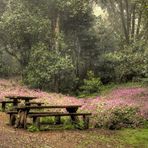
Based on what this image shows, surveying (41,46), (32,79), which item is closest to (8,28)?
(41,46)

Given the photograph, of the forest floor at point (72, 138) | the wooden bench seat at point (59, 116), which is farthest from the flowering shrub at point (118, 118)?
the wooden bench seat at point (59, 116)

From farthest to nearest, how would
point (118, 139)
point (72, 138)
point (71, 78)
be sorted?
1. point (71, 78)
2. point (118, 139)
3. point (72, 138)

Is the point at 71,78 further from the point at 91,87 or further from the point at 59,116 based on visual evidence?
the point at 59,116

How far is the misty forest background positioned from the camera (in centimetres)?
3750

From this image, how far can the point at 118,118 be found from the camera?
2056 centimetres

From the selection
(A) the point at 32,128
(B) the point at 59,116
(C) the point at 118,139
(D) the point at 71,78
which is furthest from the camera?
(D) the point at 71,78

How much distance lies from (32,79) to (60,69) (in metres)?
2.81

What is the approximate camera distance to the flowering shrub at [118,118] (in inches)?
780

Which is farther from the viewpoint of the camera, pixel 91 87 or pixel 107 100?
pixel 91 87

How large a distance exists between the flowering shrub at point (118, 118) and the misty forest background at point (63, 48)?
1267 centimetres

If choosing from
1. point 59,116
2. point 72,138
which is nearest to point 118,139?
point 72,138

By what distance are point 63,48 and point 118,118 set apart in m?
21.7

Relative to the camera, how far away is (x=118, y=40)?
1853 inches

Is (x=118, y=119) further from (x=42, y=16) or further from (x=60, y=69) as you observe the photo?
(x=42, y=16)
